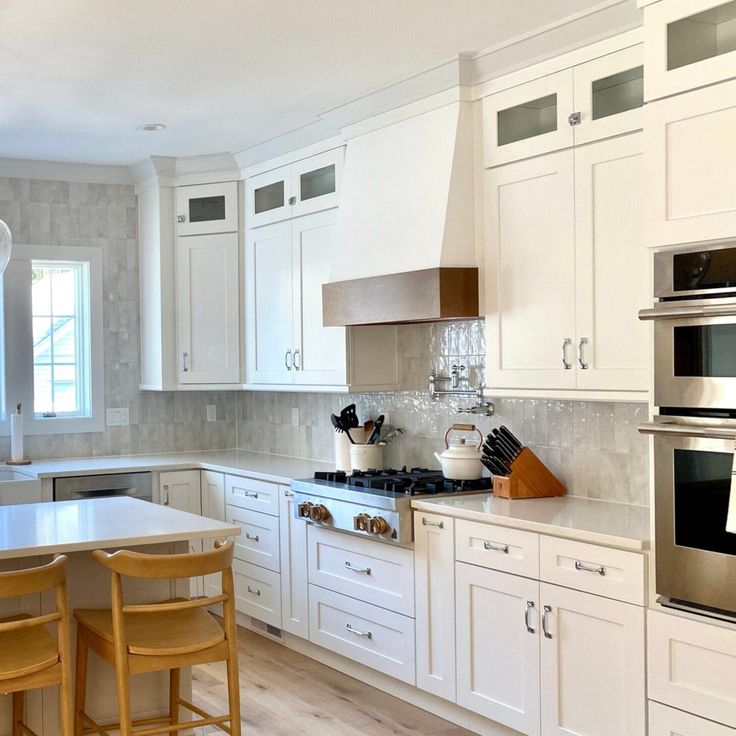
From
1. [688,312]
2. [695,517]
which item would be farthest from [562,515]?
[688,312]

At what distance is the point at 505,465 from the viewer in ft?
13.2

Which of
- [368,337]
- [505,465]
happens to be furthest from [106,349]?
[505,465]

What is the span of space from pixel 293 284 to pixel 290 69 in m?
1.45

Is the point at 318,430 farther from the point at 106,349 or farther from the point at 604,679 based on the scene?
the point at 604,679

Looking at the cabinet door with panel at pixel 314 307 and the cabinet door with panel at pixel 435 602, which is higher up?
the cabinet door with panel at pixel 314 307

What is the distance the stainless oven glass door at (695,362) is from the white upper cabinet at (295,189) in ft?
8.04

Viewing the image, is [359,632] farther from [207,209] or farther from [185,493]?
[207,209]

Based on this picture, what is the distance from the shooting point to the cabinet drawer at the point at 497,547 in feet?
11.3

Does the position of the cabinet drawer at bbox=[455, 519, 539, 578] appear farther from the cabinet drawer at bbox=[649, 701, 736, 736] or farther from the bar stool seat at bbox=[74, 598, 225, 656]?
the bar stool seat at bbox=[74, 598, 225, 656]

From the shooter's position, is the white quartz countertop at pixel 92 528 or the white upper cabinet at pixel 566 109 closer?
the white quartz countertop at pixel 92 528

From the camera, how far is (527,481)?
3.99 metres

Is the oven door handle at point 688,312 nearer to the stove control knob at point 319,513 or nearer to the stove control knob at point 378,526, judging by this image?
the stove control knob at point 378,526

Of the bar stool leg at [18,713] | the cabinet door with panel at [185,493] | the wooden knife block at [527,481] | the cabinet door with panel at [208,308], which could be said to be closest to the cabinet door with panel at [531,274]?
the wooden knife block at [527,481]

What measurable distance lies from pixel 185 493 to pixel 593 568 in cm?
314
